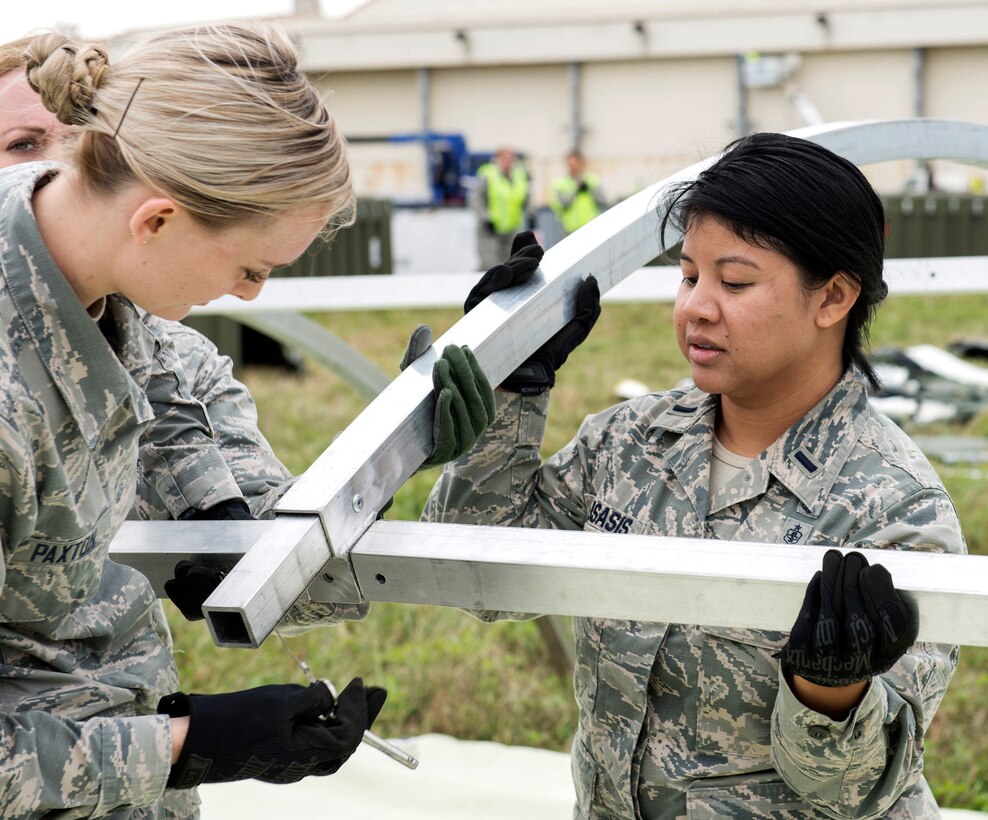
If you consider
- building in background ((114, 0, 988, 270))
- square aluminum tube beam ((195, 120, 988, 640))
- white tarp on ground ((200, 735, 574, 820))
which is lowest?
building in background ((114, 0, 988, 270))

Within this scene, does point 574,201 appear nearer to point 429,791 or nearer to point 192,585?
point 429,791

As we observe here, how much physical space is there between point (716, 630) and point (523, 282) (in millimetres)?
577

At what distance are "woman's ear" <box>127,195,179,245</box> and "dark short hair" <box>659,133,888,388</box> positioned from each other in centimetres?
81

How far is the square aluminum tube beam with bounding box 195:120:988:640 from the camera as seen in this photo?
1358mm

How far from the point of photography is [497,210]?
57.2 ft

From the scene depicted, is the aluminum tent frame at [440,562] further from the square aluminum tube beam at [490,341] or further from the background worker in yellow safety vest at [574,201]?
the background worker in yellow safety vest at [574,201]

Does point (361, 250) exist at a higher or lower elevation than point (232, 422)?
lower

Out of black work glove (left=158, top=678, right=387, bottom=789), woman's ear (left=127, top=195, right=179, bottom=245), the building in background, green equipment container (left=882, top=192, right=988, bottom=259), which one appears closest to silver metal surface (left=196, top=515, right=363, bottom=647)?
black work glove (left=158, top=678, right=387, bottom=789)

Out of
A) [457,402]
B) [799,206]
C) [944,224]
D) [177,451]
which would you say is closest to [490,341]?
[457,402]

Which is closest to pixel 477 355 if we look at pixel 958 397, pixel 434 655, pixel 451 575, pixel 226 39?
pixel 451 575

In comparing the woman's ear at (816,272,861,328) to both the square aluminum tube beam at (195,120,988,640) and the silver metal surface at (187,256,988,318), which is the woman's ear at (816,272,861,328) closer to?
the square aluminum tube beam at (195,120,988,640)

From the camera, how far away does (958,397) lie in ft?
28.0

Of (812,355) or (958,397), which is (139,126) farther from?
(958,397)

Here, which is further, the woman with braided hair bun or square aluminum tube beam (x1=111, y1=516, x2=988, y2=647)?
the woman with braided hair bun
